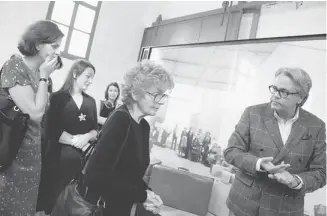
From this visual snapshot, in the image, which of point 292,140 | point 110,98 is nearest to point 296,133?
point 292,140

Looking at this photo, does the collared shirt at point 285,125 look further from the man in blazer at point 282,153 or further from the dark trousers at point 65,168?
the dark trousers at point 65,168

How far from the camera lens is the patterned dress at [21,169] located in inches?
51.0

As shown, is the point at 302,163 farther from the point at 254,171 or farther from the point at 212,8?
the point at 212,8

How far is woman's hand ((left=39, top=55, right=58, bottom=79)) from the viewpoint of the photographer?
4.86 ft

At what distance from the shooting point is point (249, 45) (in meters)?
3.02

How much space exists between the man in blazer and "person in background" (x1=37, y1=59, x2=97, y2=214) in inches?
51.4

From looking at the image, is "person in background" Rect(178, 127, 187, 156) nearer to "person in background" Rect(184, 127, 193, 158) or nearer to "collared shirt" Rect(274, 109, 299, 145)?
"person in background" Rect(184, 127, 193, 158)

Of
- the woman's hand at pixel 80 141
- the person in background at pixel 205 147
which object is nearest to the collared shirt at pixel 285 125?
the person in background at pixel 205 147

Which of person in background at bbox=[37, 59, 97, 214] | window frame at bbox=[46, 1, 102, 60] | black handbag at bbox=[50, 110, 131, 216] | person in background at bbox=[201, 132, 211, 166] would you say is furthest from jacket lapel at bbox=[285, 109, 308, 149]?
window frame at bbox=[46, 1, 102, 60]

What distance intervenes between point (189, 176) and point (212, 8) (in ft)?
11.1

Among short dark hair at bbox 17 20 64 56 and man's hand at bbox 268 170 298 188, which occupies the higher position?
short dark hair at bbox 17 20 64 56

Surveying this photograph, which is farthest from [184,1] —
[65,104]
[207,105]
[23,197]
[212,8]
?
[23,197]

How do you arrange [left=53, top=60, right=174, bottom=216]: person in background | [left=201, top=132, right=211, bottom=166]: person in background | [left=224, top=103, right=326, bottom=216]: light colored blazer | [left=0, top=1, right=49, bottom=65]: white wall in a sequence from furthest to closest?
[left=0, top=1, right=49, bottom=65]: white wall
[left=201, top=132, right=211, bottom=166]: person in background
[left=224, top=103, right=326, bottom=216]: light colored blazer
[left=53, top=60, right=174, bottom=216]: person in background

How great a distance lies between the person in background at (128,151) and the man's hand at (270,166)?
31.9 inches
